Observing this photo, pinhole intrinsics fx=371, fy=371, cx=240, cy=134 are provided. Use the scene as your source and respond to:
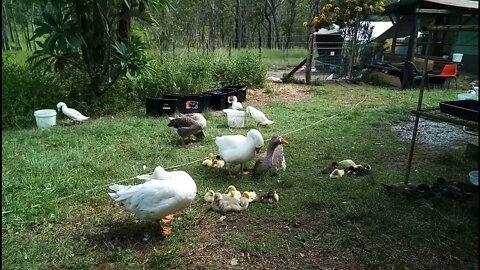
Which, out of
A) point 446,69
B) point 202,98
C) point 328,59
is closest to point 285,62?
point 328,59

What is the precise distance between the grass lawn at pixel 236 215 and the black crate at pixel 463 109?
622mm

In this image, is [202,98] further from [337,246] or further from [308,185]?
[337,246]

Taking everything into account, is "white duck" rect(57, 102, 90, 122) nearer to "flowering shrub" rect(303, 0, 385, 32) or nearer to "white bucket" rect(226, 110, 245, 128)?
"white bucket" rect(226, 110, 245, 128)

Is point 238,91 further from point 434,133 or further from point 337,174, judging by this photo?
point 337,174

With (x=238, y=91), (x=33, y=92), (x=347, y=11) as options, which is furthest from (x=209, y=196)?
(x=347, y=11)

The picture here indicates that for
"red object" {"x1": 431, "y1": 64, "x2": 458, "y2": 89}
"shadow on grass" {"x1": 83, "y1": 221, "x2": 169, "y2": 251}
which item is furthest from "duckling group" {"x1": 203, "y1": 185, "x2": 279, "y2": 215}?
"red object" {"x1": 431, "y1": 64, "x2": 458, "y2": 89}

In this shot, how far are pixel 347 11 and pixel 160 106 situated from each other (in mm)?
6699

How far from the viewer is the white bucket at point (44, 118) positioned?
17.2 feet

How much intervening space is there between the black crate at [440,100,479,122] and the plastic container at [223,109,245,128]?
2811mm

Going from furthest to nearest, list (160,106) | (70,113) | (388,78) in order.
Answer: (388,78), (160,106), (70,113)

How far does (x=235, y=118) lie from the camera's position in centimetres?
529

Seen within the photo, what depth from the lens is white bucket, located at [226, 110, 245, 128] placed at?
5.25 meters

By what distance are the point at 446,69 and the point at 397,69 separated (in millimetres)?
1131

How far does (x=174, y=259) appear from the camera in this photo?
7.43ft
